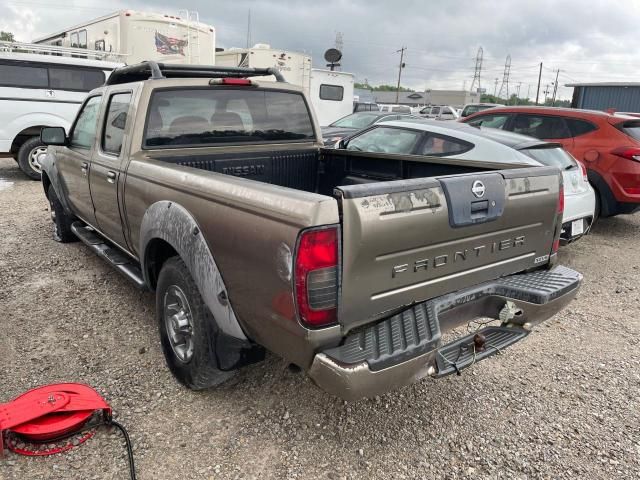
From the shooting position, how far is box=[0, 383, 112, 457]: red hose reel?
2.38 metres

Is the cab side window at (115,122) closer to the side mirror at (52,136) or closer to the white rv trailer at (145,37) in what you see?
the side mirror at (52,136)

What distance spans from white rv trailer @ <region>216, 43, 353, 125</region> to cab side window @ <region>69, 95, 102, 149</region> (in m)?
8.15

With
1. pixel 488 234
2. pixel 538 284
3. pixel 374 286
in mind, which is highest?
pixel 488 234

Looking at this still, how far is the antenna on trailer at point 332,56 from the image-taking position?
17375 millimetres

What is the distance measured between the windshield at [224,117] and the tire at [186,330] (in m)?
1.13

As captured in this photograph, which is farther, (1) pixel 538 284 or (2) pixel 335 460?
(1) pixel 538 284

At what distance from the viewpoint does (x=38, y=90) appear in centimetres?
890

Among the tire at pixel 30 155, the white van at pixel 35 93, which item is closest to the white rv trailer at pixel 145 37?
the white van at pixel 35 93

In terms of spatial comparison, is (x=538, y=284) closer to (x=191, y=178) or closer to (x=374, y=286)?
(x=374, y=286)

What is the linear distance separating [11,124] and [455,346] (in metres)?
9.23

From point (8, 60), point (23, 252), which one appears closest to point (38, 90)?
point (8, 60)

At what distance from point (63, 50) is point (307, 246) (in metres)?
9.71

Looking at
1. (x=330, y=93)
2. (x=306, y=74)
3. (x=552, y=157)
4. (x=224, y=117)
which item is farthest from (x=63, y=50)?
(x=552, y=157)

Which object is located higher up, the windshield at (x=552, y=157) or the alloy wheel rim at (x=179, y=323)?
the windshield at (x=552, y=157)
